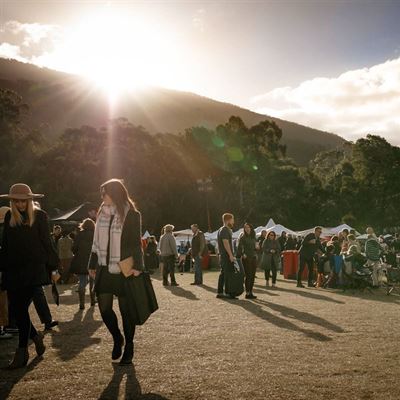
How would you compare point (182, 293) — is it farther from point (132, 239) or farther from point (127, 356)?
point (132, 239)

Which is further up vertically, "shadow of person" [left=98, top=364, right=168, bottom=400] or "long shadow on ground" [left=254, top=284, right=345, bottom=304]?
"shadow of person" [left=98, top=364, right=168, bottom=400]

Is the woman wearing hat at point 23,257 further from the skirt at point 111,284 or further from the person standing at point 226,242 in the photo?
the person standing at point 226,242

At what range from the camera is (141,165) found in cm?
5706

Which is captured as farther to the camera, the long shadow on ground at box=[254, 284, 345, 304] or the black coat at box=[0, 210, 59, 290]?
the long shadow on ground at box=[254, 284, 345, 304]

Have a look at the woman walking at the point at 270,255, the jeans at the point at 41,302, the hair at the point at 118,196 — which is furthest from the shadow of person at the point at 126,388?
the woman walking at the point at 270,255

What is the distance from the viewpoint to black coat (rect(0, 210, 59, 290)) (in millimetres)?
5277

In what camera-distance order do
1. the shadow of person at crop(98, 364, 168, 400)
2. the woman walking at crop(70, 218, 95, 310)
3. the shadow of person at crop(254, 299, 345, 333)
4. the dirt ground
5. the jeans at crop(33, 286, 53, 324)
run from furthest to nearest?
the woman walking at crop(70, 218, 95, 310), the shadow of person at crop(254, 299, 345, 333), the jeans at crop(33, 286, 53, 324), the dirt ground, the shadow of person at crop(98, 364, 168, 400)

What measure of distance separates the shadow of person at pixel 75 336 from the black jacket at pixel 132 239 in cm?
145

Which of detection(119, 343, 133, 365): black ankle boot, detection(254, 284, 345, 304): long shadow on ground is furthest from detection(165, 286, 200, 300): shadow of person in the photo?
detection(119, 343, 133, 365): black ankle boot

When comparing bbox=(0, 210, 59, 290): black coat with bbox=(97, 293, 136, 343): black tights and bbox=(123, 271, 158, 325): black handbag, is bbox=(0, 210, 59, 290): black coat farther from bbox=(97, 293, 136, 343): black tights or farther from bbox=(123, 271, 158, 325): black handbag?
bbox=(123, 271, 158, 325): black handbag

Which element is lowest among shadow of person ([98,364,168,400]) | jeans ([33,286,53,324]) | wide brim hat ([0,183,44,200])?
shadow of person ([98,364,168,400])

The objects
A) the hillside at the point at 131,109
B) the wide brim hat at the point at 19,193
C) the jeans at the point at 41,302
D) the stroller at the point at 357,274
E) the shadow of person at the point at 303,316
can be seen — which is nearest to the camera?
the wide brim hat at the point at 19,193

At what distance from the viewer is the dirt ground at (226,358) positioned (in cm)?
433

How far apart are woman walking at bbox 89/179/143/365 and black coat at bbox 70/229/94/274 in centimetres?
518
